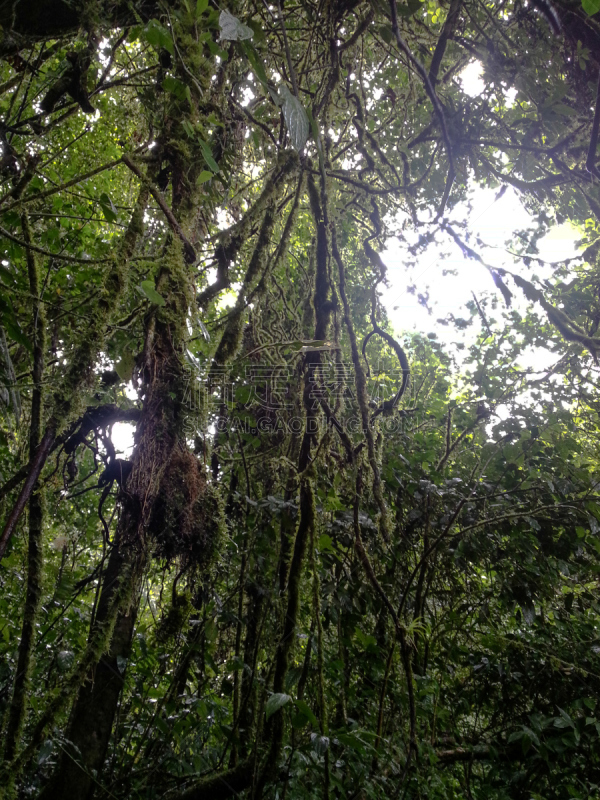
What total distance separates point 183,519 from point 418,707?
1.36 metres

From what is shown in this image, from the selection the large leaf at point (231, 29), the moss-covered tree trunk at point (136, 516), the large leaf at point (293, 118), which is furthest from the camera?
the moss-covered tree trunk at point (136, 516)

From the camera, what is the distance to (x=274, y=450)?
86.4 inches

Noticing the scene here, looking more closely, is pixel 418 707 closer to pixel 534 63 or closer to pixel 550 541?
Result: pixel 550 541

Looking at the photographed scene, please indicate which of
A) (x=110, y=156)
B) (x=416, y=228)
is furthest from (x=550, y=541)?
(x=110, y=156)

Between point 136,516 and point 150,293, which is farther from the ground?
point 150,293

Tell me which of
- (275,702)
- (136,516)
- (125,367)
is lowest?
(275,702)

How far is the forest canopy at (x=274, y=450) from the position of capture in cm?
120

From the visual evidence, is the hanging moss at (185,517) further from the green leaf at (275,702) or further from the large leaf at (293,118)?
the large leaf at (293,118)

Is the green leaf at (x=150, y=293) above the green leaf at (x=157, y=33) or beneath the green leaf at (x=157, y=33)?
beneath

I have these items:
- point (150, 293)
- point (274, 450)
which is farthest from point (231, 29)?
point (274, 450)

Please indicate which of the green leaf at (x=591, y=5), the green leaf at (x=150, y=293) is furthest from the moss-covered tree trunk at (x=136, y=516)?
the green leaf at (x=591, y=5)

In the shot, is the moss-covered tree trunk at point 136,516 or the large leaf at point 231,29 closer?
the large leaf at point 231,29

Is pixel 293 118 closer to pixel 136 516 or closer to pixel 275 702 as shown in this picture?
pixel 136 516

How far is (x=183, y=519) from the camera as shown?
3.87 feet
